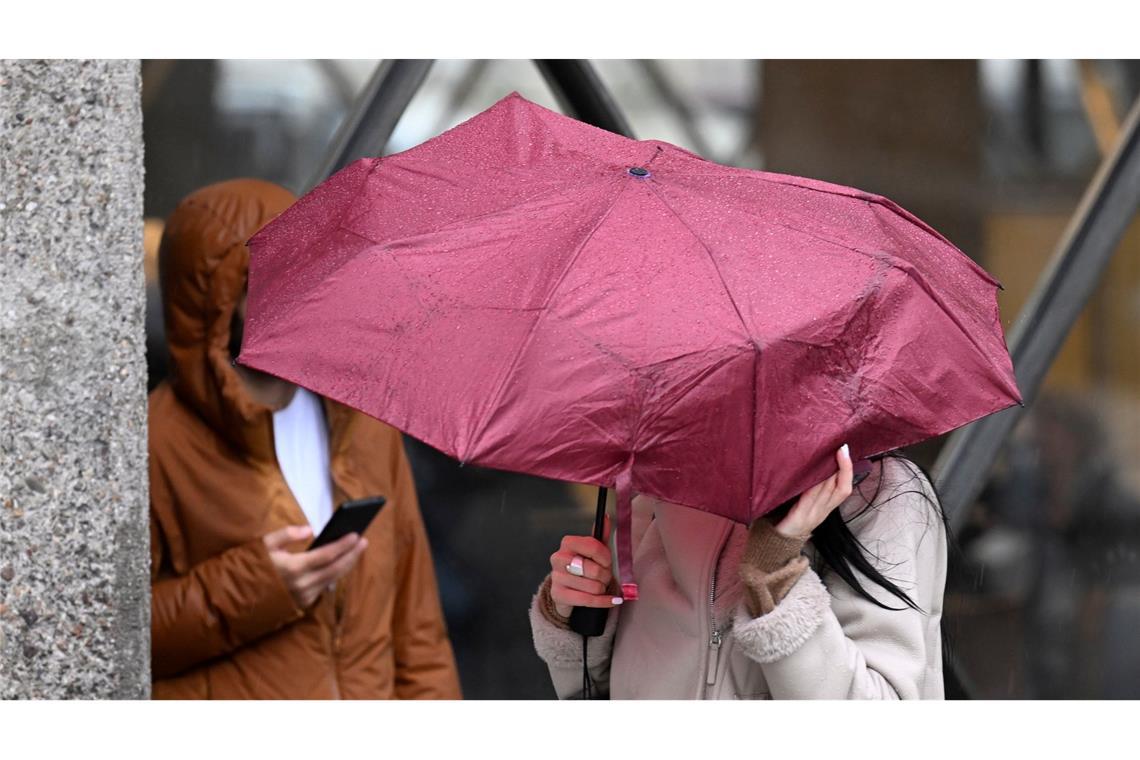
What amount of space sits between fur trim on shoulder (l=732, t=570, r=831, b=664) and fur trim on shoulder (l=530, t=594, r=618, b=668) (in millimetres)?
338

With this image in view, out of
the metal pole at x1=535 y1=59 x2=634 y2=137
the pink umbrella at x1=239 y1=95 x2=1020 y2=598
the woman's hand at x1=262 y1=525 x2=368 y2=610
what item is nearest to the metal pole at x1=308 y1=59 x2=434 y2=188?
the metal pole at x1=535 y1=59 x2=634 y2=137

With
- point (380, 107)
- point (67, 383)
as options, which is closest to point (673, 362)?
point (67, 383)

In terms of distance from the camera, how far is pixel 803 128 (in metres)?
4.80

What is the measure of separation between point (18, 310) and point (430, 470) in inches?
86.6

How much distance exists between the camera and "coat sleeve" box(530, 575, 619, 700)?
2352mm

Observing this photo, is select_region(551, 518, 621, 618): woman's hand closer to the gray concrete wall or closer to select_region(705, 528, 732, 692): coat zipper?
select_region(705, 528, 732, 692): coat zipper

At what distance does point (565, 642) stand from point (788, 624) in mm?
450

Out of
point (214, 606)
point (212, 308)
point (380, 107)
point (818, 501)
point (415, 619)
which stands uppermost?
point (380, 107)

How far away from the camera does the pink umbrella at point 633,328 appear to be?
178cm

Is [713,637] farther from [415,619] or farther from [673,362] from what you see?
[415,619]

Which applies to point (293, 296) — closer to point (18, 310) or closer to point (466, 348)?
point (466, 348)

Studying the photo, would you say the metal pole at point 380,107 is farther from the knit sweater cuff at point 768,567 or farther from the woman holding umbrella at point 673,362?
the knit sweater cuff at point 768,567

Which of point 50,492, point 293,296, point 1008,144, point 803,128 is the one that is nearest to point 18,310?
point 50,492

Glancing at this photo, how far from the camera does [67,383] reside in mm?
2816
